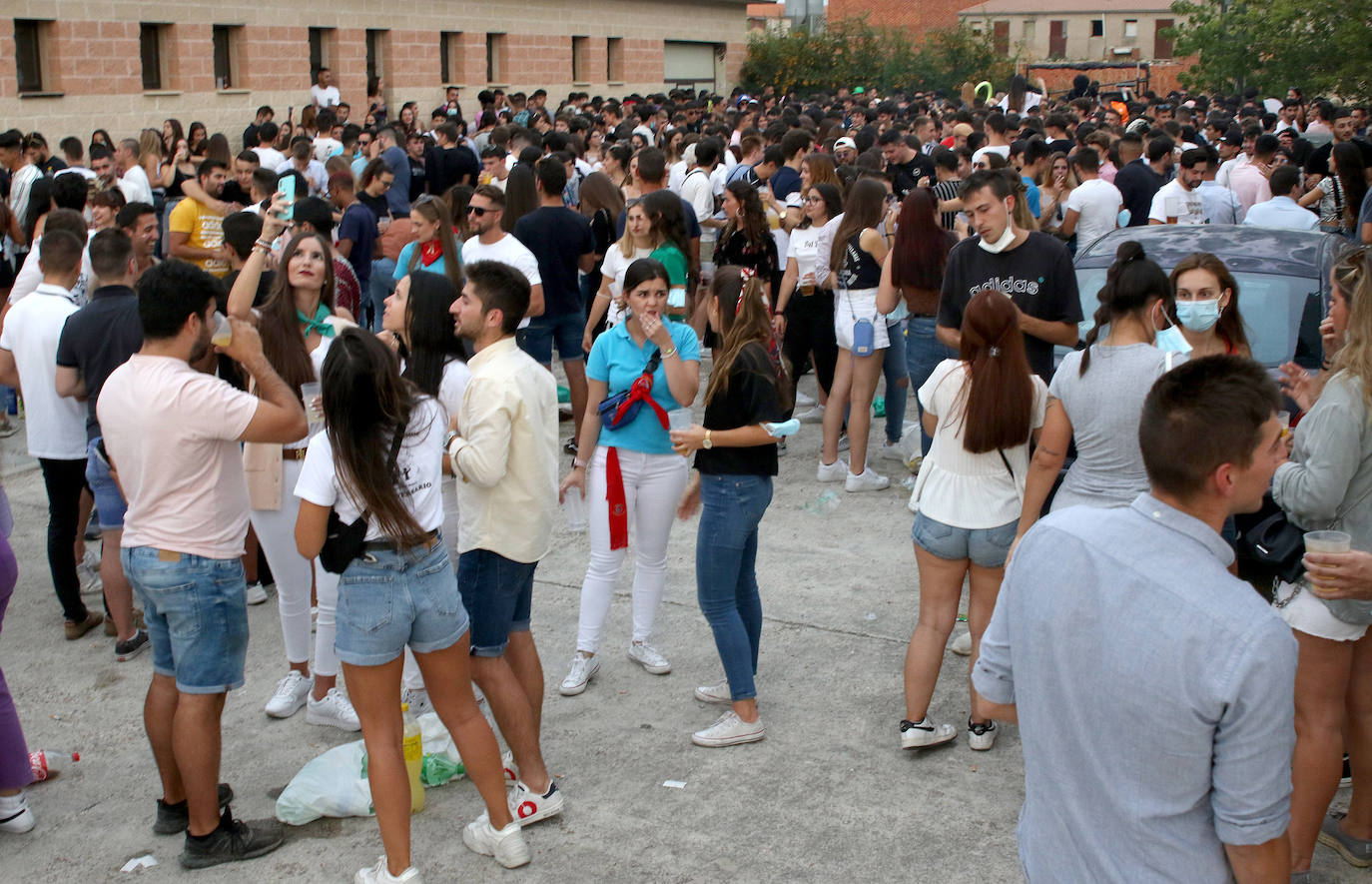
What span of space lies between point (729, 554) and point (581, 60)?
33.3 meters

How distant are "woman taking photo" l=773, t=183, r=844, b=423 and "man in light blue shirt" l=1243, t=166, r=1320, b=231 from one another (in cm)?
332

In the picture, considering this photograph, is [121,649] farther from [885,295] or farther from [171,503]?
[885,295]

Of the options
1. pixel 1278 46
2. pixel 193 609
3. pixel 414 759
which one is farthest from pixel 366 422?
pixel 1278 46

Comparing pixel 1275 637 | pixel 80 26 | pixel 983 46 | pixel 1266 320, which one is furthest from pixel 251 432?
pixel 983 46

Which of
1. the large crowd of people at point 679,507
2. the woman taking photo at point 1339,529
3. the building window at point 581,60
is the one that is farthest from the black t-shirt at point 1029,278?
the building window at point 581,60

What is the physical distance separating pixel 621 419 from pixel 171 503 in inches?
69.6

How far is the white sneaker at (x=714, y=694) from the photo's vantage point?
5387mm

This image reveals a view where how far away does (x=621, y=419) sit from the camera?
5.22 meters

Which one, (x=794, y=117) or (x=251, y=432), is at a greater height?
(x=794, y=117)

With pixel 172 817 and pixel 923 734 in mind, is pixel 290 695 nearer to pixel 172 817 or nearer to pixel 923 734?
pixel 172 817

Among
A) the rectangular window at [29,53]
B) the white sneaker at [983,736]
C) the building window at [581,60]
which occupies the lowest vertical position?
the white sneaker at [983,736]

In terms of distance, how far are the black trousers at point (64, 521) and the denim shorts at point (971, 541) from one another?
396 centimetres

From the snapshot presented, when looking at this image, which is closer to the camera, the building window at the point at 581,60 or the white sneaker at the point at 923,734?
the white sneaker at the point at 923,734

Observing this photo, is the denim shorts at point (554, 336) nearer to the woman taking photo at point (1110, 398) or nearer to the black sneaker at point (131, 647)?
the black sneaker at point (131, 647)
